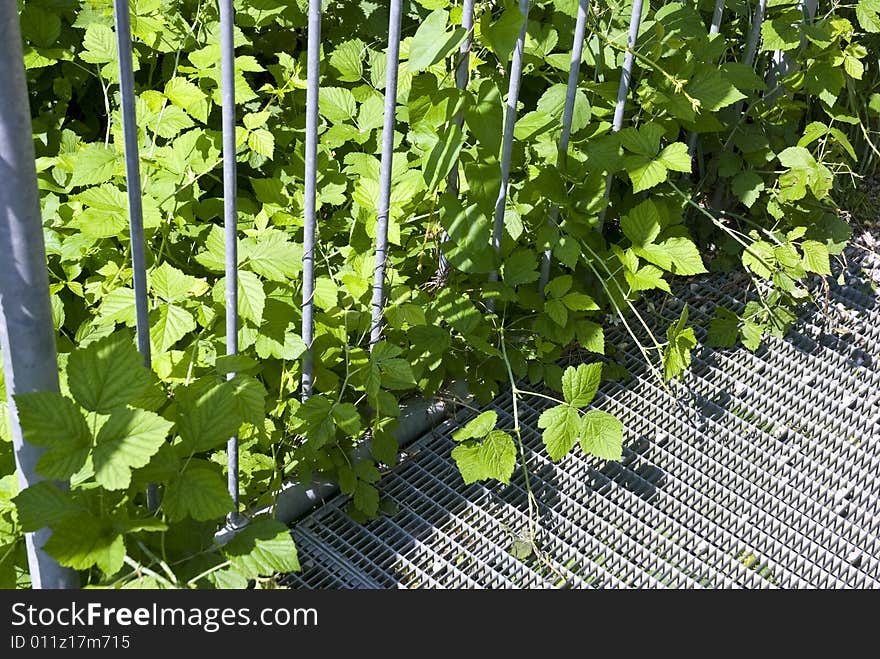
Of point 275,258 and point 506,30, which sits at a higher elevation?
point 506,30

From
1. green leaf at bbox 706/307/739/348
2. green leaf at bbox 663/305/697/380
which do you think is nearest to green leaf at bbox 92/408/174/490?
green leaf at bbox 663/305/697/380

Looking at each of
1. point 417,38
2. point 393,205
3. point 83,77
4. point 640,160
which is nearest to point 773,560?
point 640,160

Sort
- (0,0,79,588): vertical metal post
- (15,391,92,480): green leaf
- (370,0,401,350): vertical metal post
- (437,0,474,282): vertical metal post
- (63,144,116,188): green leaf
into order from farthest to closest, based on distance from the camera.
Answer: (63,144,116,188): green leaf → (437,0,474,282): vertical metal post → (370,0,401,350): vertical metal post → (15,391,92,480): green leaf → (0,0,79,588): vertical metal post

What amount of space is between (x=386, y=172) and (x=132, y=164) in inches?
23.7

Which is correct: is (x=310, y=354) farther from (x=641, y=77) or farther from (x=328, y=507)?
(x=641, y=77)

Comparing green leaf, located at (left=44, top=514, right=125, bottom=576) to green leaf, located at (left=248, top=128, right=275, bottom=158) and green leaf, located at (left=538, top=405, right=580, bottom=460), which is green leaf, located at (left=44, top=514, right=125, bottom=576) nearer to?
green leaf, located at (left=538, top=405, right=580, bottom=460)

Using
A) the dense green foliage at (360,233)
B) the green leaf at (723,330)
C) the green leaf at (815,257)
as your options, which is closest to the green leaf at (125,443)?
the dense green foliage at (360,233)

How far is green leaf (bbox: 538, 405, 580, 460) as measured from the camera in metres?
2.25

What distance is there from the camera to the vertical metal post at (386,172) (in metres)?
1.94

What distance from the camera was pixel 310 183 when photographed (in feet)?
6.48

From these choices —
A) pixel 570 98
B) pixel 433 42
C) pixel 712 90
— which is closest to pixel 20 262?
pixel 433 42

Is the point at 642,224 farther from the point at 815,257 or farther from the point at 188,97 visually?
the point at 188,97

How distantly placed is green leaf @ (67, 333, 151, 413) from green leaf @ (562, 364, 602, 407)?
918mm

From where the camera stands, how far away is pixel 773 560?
229cm
